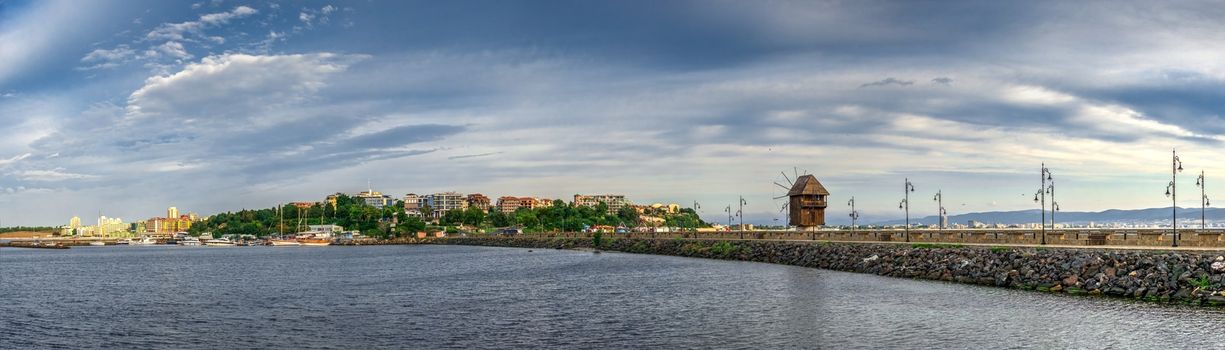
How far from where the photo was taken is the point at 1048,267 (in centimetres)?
5650

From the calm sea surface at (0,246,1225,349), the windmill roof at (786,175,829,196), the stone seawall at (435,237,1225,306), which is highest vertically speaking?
the windmill roof at (786,175,829,196)

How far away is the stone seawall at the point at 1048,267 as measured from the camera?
1823 inches

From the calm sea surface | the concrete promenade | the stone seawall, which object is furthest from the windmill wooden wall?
the calm sea surface

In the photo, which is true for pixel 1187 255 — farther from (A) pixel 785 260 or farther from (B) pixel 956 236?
(A) pixel 785 260

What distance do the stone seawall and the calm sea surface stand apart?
9.12 ft

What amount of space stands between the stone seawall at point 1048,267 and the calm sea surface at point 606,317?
2.78 metres

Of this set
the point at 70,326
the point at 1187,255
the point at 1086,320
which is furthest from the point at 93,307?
the point at 1187,255

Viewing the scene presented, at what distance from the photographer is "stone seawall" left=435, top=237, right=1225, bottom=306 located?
46.3 metres

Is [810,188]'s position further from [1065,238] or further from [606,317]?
[606,317]

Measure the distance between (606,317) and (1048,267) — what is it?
105 feet

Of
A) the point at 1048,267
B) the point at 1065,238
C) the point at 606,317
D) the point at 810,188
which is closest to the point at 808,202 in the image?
the point at 810,188

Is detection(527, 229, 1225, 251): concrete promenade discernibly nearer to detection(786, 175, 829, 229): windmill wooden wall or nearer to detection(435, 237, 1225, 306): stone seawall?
detection(435, 237, 1225, 306): stone seawall

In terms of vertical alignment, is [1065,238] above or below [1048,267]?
above

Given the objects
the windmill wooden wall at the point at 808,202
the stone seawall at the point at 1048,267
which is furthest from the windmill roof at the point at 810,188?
the stone seawall at the point at 1048,267
